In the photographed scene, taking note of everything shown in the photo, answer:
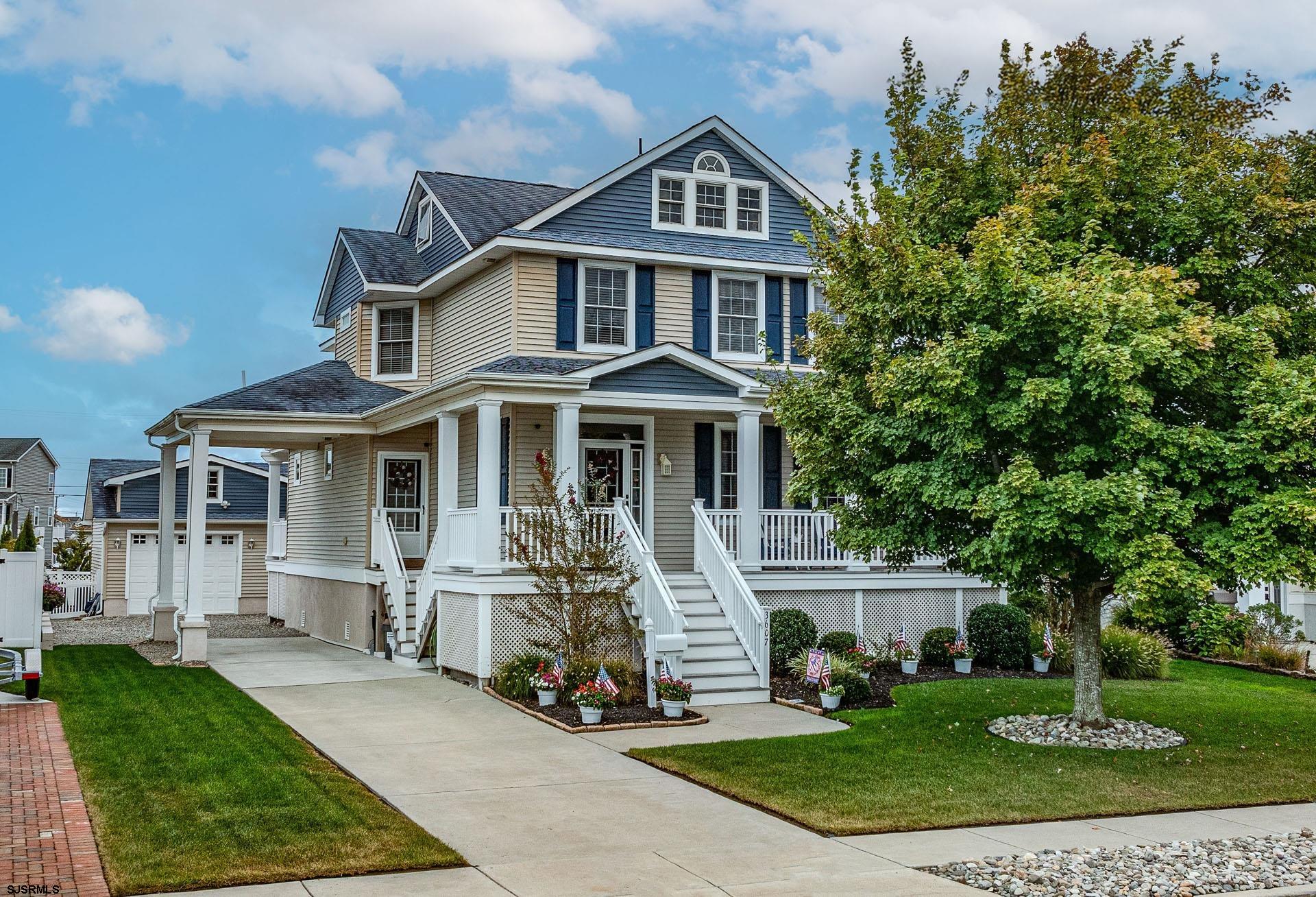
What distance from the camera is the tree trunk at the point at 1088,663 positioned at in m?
12.7

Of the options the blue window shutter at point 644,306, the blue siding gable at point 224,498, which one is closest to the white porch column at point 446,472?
the blue window shutter at point 644,306

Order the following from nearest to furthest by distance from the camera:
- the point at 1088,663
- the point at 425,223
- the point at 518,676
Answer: the point at 1088,663 → the point at 518,676 → the point at 425,223

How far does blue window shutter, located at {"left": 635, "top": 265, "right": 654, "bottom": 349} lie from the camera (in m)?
19.5

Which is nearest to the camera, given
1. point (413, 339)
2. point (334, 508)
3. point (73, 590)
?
point (413, 339)

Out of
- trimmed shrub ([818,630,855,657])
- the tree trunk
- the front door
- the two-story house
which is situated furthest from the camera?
the front door

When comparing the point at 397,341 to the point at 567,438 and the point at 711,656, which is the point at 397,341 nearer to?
the point at 567,438

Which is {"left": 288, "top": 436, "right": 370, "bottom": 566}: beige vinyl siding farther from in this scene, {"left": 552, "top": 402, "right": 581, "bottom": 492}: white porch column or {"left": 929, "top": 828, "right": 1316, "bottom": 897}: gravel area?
{"left": 929, "top": 828, "right": 1316, "bottom": 897}: gravel area

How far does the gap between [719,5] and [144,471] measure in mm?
21720

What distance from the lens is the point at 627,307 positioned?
1956cm

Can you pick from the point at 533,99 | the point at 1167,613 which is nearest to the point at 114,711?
the point at 1167,613

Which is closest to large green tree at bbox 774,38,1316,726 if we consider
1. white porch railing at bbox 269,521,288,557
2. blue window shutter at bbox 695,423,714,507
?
blue window shutter at bbox 695,423,714,507

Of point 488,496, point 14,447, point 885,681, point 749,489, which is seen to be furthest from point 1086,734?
point 14,447

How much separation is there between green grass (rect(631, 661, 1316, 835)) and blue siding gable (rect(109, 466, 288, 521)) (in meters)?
22.9

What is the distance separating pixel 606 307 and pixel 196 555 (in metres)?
7.89
